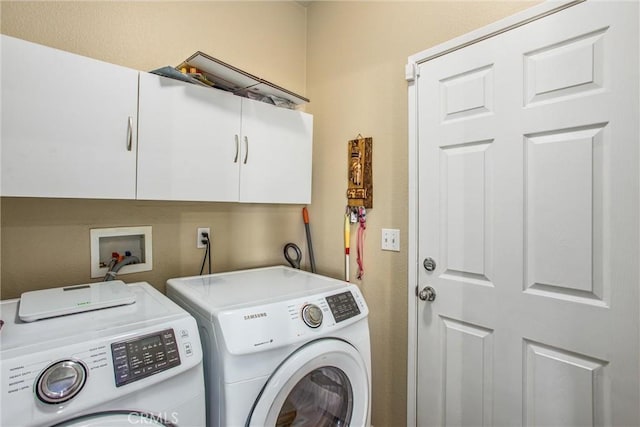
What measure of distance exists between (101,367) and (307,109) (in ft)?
5.97

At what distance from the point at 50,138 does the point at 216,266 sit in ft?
3.19

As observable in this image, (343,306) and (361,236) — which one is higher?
(361,236)

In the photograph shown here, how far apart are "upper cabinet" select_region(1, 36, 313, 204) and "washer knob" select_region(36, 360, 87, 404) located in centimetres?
60

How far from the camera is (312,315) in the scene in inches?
47.8

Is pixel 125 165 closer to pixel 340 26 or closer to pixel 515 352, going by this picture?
pixel 340 26

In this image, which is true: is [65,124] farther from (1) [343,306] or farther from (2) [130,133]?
(1) [343,306]

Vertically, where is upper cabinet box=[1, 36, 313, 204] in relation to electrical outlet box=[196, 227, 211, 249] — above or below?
above

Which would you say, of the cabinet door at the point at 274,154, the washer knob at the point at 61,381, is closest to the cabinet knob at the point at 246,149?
the cabinet door at the point at 274,154

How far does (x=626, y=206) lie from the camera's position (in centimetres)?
98

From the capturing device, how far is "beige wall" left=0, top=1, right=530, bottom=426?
1.29 m

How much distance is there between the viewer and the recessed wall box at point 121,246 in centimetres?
139

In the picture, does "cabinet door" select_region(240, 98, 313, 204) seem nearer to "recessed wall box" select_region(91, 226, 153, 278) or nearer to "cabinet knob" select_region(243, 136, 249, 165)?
"cabinet knob" select_region(243, 136, 249, 165)

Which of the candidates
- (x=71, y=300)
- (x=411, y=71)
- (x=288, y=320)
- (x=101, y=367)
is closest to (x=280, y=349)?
(x=288, y=320)

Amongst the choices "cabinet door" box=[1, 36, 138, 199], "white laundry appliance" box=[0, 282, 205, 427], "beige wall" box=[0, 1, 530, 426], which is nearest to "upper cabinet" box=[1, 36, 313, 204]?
"cabinet door" box=[1, 36, 138, 199]
